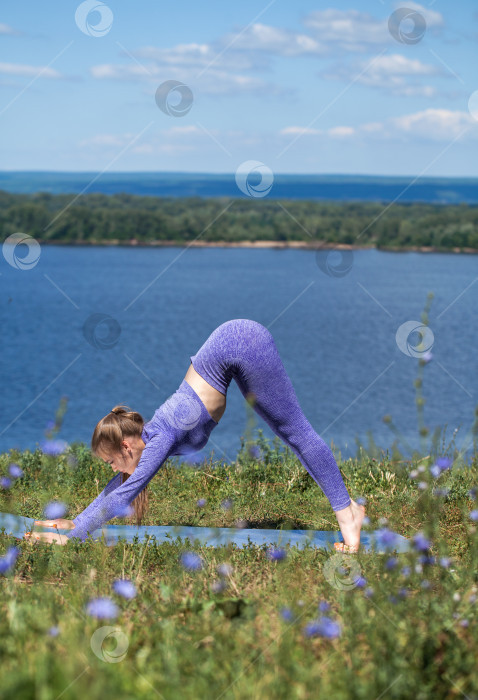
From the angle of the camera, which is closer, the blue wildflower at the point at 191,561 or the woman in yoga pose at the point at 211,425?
the blue wildflower at the point at 191,561

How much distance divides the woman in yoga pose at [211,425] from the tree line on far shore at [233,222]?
121 feet

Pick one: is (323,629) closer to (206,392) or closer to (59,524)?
(206,392)

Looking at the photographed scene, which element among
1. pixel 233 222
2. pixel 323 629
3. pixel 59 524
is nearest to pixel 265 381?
pixel 59 524

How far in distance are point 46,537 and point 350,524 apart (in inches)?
57.3

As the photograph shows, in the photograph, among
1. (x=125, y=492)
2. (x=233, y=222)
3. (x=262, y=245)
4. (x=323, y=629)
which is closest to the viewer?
(x=323, y=629)

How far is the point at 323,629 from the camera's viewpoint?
2617mm

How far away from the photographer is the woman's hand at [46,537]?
3.93m

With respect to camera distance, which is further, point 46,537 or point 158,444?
point 158,444

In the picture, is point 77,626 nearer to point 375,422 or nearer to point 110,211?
point 375,422

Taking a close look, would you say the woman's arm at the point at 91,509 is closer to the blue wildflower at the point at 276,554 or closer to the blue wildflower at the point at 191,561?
the blue wildflower at the point at 191,561

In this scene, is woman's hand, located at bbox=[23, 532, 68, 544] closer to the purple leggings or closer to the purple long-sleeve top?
the purple long-sleeve top

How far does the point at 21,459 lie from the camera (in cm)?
591

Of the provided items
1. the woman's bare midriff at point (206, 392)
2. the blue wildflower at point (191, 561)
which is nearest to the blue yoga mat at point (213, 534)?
the blue wildflower at point (191, 561)

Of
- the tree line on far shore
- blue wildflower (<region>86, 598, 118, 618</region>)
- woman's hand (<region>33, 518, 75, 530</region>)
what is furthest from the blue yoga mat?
the tree line on far shore
